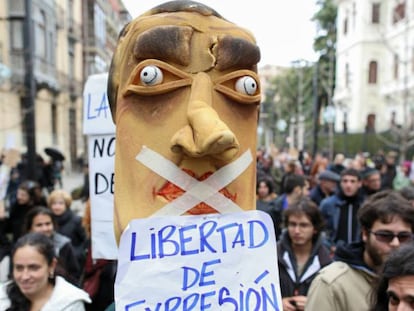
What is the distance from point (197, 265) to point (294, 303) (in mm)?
1510

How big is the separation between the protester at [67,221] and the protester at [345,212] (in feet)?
8.02

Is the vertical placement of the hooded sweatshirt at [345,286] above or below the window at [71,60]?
below

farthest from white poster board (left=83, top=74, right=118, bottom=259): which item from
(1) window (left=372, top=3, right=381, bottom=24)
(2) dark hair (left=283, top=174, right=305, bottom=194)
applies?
(1) window (left=372, top=3, right=381, bottom=24)

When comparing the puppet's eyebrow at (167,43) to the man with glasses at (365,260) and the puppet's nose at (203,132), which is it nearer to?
the puppet's nose at (203,132)

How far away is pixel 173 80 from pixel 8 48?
16.2 m

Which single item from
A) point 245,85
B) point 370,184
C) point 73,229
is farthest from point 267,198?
point 245,85

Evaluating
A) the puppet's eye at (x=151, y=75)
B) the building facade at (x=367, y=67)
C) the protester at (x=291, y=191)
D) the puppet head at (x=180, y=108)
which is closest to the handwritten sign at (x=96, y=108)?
the puppet head at (x=180, y=108)

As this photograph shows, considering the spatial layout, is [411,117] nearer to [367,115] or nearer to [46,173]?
[367,115]

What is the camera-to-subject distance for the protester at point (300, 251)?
10.1ft

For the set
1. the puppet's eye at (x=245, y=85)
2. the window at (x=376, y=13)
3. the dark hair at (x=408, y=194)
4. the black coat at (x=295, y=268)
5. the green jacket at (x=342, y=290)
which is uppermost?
the window at (x=376, y=13)

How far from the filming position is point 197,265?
158 cm

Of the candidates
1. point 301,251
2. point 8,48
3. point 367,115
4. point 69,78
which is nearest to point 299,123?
point 367,115

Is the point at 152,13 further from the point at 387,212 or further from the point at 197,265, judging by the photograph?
the point at 387,212

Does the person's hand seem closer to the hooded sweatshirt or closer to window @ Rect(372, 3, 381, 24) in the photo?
the hooded sweatshirt
